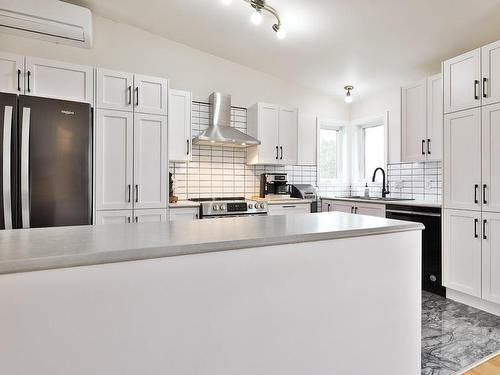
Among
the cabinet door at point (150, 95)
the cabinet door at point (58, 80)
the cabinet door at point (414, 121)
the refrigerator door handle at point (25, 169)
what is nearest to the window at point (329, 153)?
the cabinet door at point (414, 121)

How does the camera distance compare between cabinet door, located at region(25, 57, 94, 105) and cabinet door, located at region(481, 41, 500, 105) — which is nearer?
cabinet door, located at region(481, 41, 500, 105)

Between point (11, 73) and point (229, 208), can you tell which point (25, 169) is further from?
point (229, 208)

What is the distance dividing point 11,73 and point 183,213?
1.93m

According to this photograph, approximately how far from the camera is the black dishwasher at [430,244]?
302 centimetres

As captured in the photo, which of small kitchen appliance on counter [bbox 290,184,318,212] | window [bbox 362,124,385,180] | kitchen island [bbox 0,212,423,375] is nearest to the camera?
kitchen island [bbox 0,212,423,375]

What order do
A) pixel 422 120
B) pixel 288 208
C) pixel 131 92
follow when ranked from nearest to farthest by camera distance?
pixel 131 92, pixel 422 120, pixel 288 208

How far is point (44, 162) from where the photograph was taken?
233 cm

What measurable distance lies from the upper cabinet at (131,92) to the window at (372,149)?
3118 mm

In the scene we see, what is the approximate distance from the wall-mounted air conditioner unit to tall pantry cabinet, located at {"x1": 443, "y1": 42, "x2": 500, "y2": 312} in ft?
11.9

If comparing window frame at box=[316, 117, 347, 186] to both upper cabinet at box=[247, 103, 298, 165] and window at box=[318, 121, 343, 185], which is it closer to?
window at box=[318, 121, 343, 185]

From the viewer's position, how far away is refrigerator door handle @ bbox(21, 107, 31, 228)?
7.31 feet

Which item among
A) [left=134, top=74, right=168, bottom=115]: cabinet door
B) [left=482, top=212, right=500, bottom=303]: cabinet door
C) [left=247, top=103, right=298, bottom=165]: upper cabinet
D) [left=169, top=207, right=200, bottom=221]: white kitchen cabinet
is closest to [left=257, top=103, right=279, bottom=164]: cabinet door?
[left=247, top=103, right=298, bottom=165]: upper cabinet

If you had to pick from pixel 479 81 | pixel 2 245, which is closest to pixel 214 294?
pixel 2 245

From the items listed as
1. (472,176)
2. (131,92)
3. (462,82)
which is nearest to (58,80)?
(131,92)
